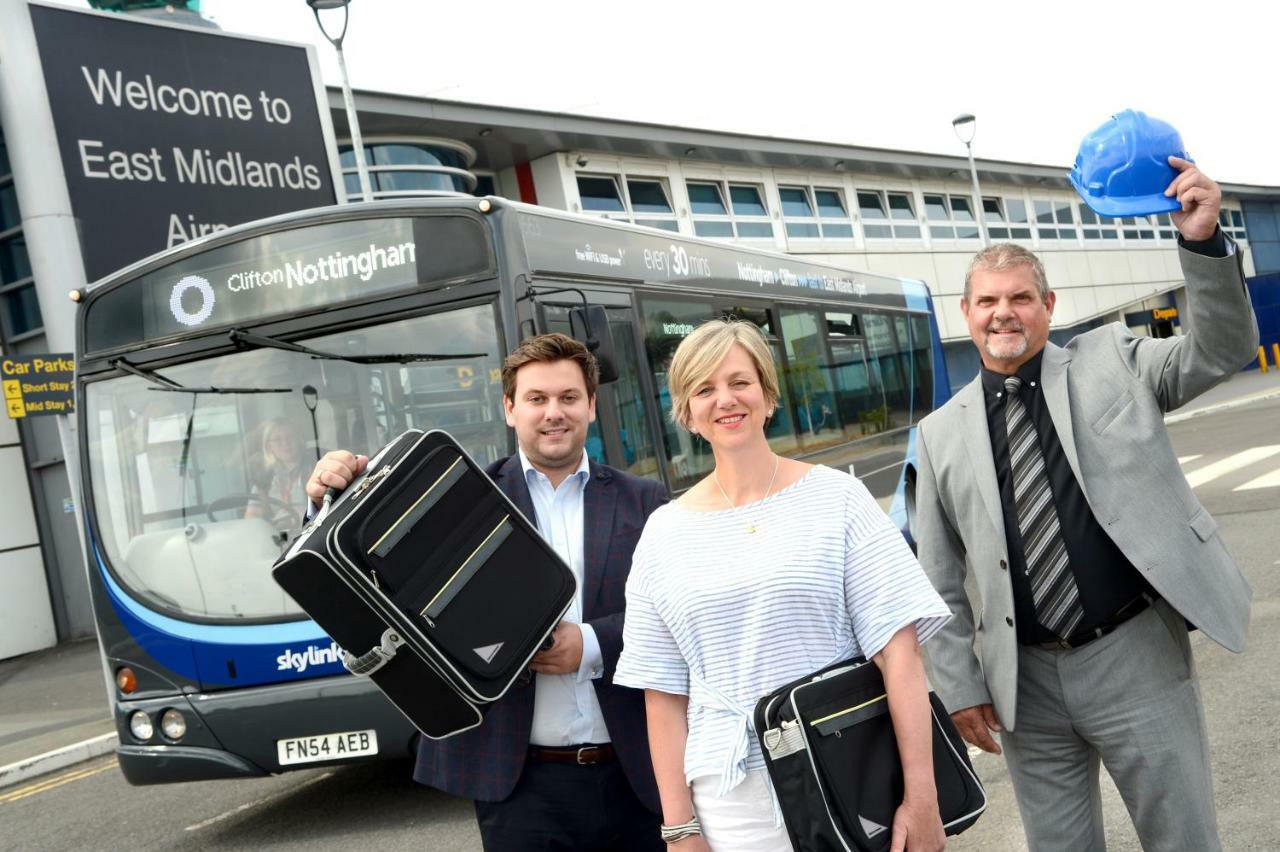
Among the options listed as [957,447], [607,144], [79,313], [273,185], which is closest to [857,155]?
[607,144]

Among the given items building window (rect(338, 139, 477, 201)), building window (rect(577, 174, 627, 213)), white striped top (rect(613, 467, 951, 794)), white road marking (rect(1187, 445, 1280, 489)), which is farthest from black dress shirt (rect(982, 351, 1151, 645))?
building window (rect(577, 174, 627, 213))

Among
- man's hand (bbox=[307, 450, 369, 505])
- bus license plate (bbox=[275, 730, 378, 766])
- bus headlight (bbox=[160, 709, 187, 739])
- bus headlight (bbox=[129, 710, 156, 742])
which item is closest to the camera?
man's hand (bbox=[307, 450, 369, 505])

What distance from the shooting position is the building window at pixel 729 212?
27.3 m

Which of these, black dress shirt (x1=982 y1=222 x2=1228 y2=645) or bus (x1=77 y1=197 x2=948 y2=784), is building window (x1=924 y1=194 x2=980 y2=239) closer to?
bus (x1=77 y1=197 x2=948 y2=784)

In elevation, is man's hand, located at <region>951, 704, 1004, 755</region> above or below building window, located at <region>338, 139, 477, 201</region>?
below

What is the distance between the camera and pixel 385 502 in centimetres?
261

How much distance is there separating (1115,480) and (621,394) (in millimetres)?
4072

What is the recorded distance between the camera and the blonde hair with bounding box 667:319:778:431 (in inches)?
98.5

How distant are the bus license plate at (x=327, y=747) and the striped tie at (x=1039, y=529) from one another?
359 centimetres

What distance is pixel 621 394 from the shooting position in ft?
22.3

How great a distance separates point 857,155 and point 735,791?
29.7 metres

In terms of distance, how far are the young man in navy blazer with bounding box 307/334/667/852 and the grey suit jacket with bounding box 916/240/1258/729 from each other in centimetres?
77

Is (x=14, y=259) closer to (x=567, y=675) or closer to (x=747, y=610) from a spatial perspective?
(x=567, y=675)

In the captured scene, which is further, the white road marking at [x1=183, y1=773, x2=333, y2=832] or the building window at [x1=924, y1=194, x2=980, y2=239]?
the building window at [x1=924, y1=194, x2=980, y2=239]
